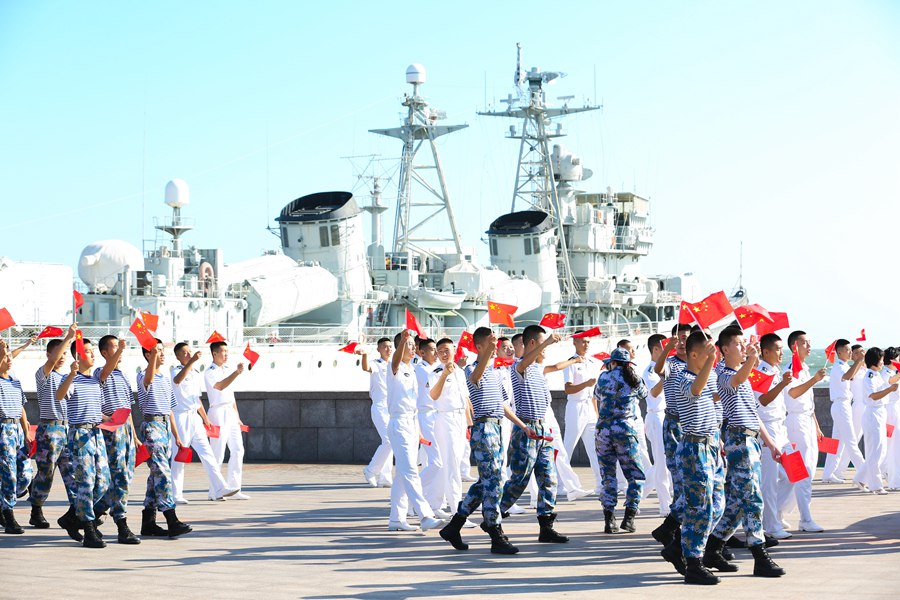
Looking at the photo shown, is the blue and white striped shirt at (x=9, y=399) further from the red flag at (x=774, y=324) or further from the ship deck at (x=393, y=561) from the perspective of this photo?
the red flag at (x=774, y=324)

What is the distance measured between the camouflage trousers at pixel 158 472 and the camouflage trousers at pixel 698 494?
15.3 feet

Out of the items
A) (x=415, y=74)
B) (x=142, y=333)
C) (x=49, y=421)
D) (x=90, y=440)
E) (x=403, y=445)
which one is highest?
(x=415, y=74)

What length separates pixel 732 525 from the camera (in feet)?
27.4

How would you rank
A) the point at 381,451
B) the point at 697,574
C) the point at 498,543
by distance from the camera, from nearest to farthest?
1. the point at 697,574
2. the point at 498,543
3. the point at 381,451

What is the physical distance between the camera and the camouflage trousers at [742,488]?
8.31 meters

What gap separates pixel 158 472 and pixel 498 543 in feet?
10.3

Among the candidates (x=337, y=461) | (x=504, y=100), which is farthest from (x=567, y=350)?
(x=337, y=461)

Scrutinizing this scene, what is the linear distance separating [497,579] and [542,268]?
4169 cm

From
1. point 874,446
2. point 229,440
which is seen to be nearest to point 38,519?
point 229,440

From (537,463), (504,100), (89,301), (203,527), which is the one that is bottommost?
(203,527)

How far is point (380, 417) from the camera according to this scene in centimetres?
1451

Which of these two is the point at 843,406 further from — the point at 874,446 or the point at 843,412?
the point at 874,446

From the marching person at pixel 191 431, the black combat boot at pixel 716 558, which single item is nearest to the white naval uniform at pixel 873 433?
the black combat boot at pixel 716 558

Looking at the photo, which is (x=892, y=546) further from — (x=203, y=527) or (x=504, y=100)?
(x=504, y=100)
